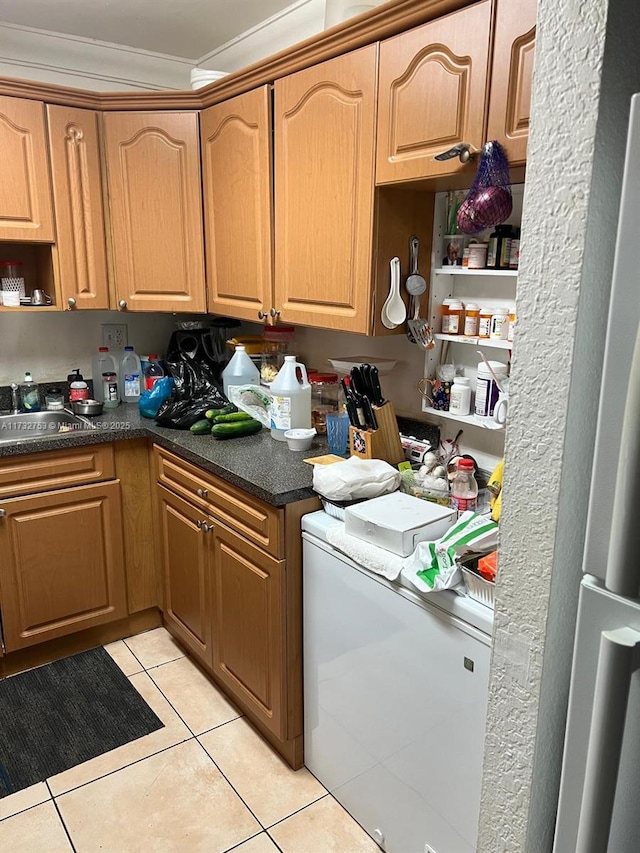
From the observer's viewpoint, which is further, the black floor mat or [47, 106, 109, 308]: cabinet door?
[47, 106, 109, 308]: cabinet door

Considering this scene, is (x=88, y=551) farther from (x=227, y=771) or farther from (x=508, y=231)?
(x=508, y=231)

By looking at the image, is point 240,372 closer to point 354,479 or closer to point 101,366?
point 101,366

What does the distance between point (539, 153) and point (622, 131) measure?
83 mm

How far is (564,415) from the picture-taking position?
2.31 ft

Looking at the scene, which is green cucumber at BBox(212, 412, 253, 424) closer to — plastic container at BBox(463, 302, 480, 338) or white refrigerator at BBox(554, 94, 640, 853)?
plastic container at BBox(463, 302, 480, 338)

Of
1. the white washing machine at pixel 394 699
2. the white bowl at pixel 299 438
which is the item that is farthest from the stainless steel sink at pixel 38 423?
→ the white washing machine at pixel 394 699

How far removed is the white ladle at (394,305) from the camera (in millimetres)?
1842

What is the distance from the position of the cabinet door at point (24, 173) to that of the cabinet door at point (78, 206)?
0.13 ft

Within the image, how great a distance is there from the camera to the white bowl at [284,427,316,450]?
2.13 metres

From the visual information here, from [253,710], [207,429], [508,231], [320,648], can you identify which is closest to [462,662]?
[320,648]

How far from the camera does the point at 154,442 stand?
2.46 m

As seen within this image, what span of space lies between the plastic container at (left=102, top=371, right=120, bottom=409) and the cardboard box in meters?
1.54

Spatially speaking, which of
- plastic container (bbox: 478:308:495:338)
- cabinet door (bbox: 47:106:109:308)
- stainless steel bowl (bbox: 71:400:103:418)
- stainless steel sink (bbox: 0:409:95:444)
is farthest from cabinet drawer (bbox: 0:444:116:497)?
plastic container (bbox: 478:308:495:338)

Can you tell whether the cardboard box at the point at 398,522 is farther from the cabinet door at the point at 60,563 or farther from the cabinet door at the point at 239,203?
the cabinet door at the point at 60,563
